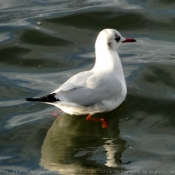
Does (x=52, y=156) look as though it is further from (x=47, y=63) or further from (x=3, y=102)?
(x=47, y=63)

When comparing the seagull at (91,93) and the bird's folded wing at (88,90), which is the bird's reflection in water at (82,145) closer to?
the seagull at (91,93)

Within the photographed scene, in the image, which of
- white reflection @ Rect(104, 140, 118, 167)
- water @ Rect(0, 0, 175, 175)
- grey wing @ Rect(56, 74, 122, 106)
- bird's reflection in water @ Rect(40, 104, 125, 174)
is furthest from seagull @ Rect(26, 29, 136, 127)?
white reflection @ Rect(104, 140, 118, 167)

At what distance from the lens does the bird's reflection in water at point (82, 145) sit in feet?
21.3

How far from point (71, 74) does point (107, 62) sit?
43.4 inches

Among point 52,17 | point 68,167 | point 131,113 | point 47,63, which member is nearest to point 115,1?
point 52,17

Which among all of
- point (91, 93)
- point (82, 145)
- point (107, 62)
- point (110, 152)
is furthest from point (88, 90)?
point (107, 62)

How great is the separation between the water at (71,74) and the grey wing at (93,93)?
0.44 meters

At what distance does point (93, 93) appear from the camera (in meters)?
7.14

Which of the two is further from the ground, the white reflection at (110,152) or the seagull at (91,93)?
the seagull at (91,93)

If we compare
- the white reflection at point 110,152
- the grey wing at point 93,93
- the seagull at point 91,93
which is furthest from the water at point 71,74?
the grey wing at point 93,93

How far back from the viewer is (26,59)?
9492 mm

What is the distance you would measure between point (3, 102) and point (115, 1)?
172 inches

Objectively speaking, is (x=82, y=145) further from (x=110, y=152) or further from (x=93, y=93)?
(x=93, y=93)

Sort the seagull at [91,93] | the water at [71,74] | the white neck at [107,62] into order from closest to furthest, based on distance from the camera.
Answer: the water at [71,74] < the seagull at [91,93] < the white neck at [107,62]
